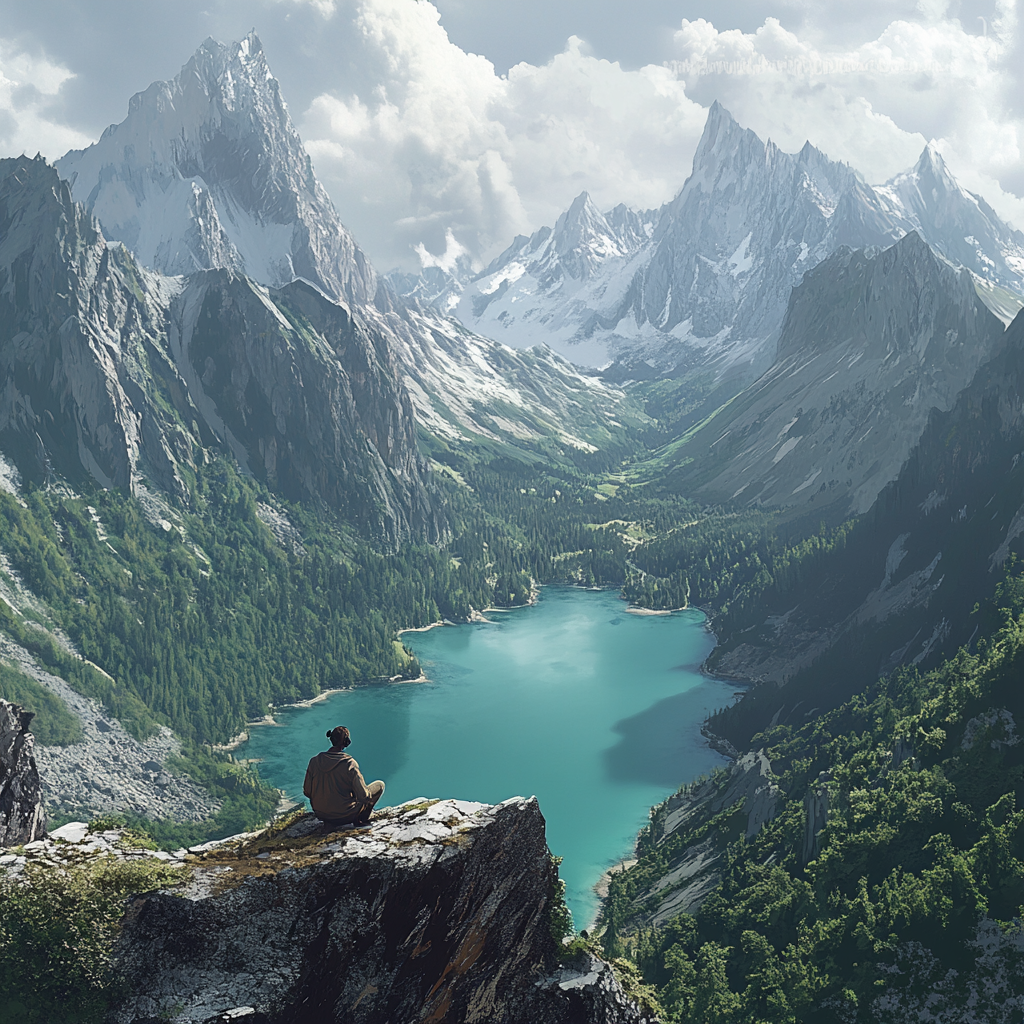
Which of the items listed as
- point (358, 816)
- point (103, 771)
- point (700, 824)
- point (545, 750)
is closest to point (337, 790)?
point (358, 816)

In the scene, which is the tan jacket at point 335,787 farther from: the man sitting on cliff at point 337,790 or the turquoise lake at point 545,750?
the turquoise lake at point 545,750

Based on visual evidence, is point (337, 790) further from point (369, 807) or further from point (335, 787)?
Answer: point (369, 807)

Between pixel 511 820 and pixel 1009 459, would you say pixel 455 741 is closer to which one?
pixel 1009 459

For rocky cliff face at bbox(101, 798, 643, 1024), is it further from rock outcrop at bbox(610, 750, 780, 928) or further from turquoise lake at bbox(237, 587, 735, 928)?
turquoise lake at bbox(237, 587, 735, 928)

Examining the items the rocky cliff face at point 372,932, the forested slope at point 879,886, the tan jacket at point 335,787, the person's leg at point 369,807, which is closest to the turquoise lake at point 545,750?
the forested slope at point 879,886

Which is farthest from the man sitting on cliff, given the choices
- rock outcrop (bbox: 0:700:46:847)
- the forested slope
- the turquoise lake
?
the turquoise lake

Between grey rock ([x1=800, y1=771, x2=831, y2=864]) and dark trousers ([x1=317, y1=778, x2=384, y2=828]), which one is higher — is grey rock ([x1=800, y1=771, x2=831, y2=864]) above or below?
above
